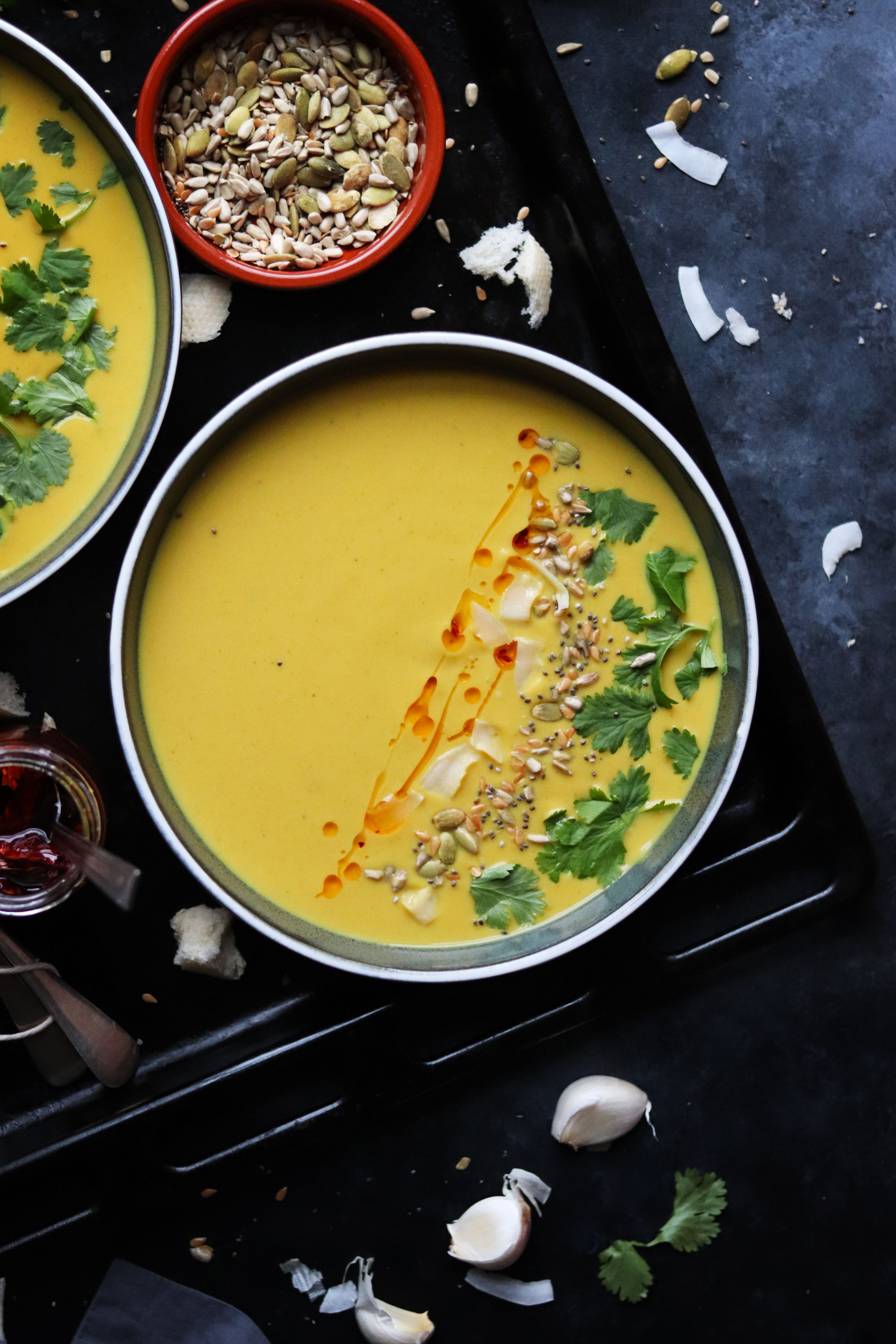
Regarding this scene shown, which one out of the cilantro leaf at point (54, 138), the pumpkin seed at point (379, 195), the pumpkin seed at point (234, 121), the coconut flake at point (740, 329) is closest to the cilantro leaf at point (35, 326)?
the cilantro leaf at point (54, 138)

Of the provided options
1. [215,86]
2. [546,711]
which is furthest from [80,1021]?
[215,86]

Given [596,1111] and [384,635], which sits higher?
[384,635]

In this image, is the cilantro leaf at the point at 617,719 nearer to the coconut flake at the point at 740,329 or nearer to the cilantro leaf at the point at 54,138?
the coconut flake at the point at 740,329

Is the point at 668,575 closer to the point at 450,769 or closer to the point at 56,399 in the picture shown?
the point at 450,769

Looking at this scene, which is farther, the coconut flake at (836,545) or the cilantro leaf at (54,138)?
the coconut flake at (836,545)

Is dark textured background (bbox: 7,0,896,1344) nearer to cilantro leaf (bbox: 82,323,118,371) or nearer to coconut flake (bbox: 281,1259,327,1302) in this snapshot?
coconut flake (bbox: 281,1259,327,1302)

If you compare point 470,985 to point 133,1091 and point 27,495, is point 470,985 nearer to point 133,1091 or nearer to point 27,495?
point 133,1091

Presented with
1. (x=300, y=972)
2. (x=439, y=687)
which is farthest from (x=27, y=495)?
(x=300, y=972)
